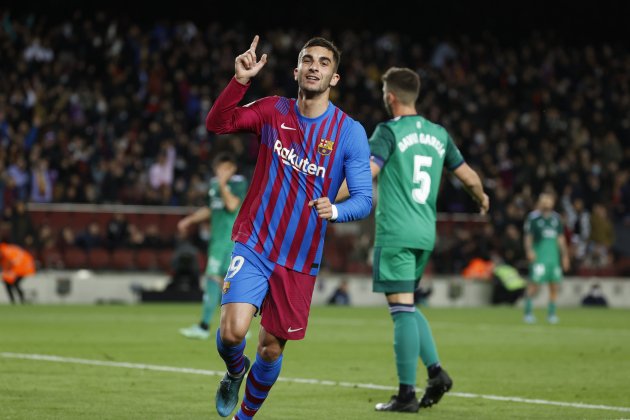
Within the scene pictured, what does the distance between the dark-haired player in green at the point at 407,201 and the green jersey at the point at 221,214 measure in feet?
19.5

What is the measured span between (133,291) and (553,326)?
8.64m

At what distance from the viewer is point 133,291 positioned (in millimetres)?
24000

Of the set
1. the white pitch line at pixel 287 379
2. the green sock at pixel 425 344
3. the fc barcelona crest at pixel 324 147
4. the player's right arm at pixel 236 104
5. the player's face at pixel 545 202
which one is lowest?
the white pitch line at pixel 287 379

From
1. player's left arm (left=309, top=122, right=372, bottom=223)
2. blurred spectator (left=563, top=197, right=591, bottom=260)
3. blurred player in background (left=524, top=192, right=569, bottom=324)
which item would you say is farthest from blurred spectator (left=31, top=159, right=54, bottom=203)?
player's left arm (left=309, top=122, right=372, bottom=223)

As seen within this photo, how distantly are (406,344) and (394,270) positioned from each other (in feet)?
1.75

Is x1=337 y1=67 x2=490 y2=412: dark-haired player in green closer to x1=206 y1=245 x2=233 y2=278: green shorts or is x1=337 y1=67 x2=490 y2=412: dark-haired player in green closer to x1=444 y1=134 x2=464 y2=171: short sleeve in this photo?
x1=444 y1=134 x2=464 y2=171: short sleeve

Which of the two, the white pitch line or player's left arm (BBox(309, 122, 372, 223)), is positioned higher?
player's left arm (BBox(309, 122, 372, 223))

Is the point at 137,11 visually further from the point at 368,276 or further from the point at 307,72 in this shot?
the point at 307,72

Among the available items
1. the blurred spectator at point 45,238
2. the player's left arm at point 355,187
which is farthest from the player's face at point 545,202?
the player's left arm at point 355,187

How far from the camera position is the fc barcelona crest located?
676 cm

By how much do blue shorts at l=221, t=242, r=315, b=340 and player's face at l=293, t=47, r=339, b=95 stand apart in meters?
0.96

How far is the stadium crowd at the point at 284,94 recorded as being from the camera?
83.4 ft

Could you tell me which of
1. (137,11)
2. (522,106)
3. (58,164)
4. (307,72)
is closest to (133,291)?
(58,164)

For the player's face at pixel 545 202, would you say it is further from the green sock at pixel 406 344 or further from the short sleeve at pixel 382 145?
the green sock at pixel 406 344
